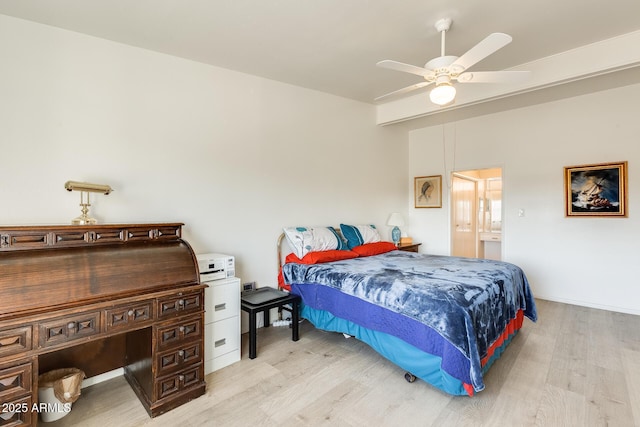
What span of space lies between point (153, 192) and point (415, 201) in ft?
14.3

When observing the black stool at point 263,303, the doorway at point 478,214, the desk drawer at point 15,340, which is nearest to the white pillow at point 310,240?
the black stool at point 263,303

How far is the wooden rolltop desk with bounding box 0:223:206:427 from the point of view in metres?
1.57

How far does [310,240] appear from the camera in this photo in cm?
356

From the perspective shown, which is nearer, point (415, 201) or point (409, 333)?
point (409, 333)

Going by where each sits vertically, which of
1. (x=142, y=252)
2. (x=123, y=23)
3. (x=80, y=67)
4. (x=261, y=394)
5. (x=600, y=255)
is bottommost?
(x=261, y=394)

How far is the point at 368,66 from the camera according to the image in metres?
3.34

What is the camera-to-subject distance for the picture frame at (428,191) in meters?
5.35

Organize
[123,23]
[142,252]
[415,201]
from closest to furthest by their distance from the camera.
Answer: [142,252] < [123,23] < [415,201]

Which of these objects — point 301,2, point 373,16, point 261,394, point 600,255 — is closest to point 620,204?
point 600,255

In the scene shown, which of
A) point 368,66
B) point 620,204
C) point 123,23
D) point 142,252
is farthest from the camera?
point 620,204

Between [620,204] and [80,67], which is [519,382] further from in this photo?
[80,67]

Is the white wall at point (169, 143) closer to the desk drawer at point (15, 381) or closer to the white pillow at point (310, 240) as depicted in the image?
the white pillow at point (310, 240)

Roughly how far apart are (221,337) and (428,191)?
424 centimetres

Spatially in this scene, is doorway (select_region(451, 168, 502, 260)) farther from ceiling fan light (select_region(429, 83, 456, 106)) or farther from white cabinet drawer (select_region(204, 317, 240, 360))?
white cabinet drawer (select_region(204, 317, 240, 360))
